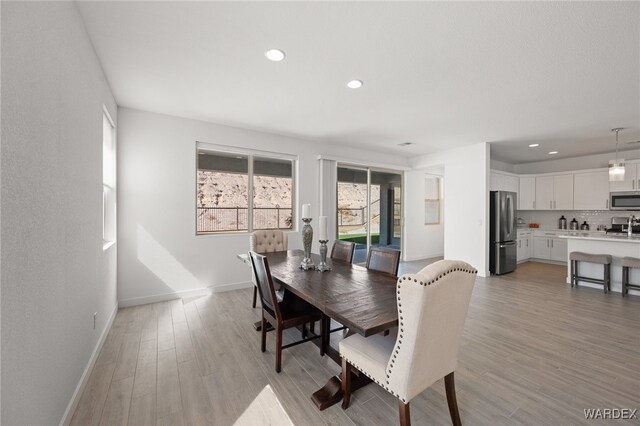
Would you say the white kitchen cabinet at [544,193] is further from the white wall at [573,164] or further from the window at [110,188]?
the window at [110,188]

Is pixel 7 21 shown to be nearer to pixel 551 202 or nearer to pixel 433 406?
pixel 433 406

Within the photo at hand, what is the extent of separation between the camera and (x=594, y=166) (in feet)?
20.0

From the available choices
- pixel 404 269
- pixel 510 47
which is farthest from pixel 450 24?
pixel 404 269

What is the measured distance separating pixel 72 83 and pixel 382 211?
5953 millimetres

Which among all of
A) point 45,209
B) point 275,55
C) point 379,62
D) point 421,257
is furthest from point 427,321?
point 421,257

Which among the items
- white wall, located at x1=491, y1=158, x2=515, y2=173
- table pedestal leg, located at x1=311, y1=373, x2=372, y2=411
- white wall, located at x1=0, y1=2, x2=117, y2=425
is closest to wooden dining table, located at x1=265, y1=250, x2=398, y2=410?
table pedestal leg, located at x1=311, y1=373, x2=372, y2=411

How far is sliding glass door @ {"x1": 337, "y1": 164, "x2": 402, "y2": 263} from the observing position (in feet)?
19.3

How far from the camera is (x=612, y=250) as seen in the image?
167 inches

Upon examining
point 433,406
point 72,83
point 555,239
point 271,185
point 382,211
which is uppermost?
point 72,83

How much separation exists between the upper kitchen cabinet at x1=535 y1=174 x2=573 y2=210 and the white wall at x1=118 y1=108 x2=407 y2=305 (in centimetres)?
705

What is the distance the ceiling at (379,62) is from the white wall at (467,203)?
3.92 ft

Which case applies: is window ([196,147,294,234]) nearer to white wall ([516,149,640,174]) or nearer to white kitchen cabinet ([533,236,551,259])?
white wall ([516,149,640,174])

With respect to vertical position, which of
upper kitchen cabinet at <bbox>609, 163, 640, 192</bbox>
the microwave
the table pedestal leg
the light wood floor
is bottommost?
the light wood floor

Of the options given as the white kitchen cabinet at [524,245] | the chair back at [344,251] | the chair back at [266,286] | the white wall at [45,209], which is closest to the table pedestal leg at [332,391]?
the chair back at [266,286]
